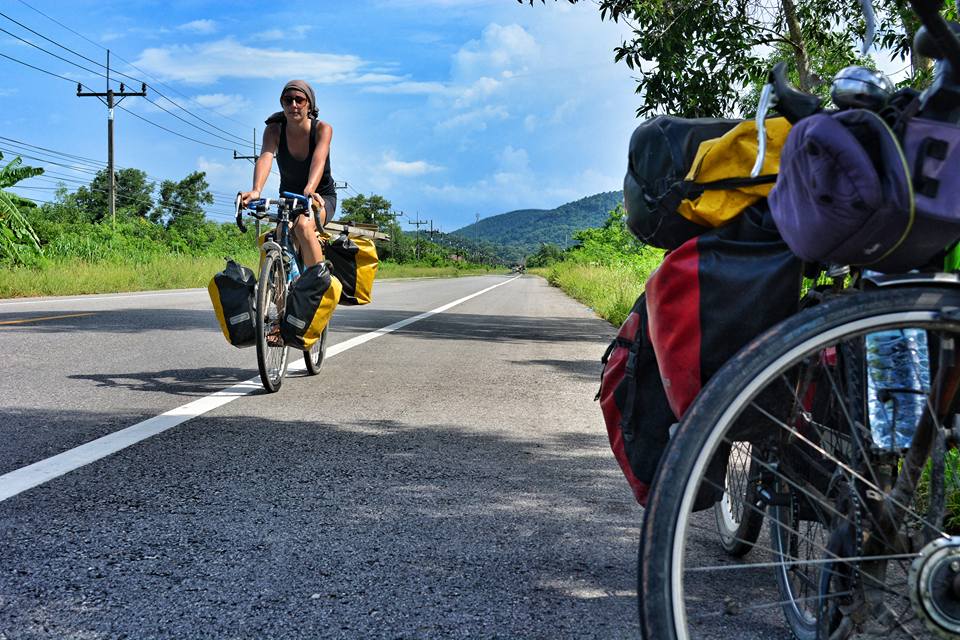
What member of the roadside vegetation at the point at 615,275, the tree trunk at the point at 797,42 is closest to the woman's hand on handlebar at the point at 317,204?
the roadside vegetation at the point at 615,275

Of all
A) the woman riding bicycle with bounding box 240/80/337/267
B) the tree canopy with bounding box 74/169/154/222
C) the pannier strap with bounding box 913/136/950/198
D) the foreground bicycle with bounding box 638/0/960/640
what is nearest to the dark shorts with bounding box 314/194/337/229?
the woman riding bicycle with bounding box 240/80/337/267

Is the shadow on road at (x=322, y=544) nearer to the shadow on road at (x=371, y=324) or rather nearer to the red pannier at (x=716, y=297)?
the red pannier at (x=716, y=297)

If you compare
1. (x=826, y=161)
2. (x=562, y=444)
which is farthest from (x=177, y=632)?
(x=562, y=444)

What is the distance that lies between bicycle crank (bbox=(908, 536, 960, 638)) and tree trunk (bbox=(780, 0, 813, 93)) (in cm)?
1056

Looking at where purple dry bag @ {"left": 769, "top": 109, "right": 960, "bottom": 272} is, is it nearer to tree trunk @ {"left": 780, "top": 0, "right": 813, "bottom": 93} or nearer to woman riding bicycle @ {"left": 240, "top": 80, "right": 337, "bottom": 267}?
woman riding bicycle @ {"left": 240, "top": 80, "right": 337, "bottom": 267}

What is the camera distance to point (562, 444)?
4.74 m

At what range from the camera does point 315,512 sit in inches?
129

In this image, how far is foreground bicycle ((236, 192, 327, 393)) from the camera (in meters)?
5.75

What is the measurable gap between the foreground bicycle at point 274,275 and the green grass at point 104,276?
46.7 ft

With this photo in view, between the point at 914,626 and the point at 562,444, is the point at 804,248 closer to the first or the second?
the point at 914,626

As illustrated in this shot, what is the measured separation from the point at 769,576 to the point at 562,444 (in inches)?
84.5

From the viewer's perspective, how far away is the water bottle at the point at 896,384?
1674 mm

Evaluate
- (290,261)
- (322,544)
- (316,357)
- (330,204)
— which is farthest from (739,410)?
(316,357)

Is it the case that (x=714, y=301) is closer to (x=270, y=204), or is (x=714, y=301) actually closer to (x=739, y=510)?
(x=739, y=510)
